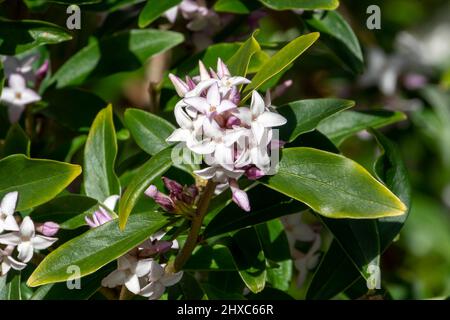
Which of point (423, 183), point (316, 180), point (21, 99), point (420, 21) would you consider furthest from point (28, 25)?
point (420, 21)

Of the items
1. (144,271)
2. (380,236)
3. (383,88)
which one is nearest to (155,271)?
(144,271)

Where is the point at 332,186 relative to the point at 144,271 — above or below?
above

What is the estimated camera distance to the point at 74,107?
1.57 m

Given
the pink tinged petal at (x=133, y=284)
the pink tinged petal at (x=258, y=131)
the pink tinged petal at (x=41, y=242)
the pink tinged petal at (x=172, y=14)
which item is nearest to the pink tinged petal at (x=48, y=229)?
the pink tinged petal at (x=41, y=242)

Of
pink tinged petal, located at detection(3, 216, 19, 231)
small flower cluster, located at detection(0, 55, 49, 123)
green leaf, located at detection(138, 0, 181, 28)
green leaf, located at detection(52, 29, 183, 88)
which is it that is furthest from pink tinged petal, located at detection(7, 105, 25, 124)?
pink tinged petal, located at detection(3, 216, 19, 231)

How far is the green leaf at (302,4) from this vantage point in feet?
4.46

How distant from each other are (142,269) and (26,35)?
46 cm

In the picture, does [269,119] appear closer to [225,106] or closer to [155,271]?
[225,106]

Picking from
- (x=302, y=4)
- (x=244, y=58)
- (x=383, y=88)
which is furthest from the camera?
(x=383, y=88)

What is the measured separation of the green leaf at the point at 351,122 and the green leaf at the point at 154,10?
33cm

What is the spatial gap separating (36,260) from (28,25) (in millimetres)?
393

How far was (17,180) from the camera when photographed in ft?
4.08

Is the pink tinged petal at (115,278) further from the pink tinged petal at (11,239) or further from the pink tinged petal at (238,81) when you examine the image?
the pink tinged petal at (238,81)
